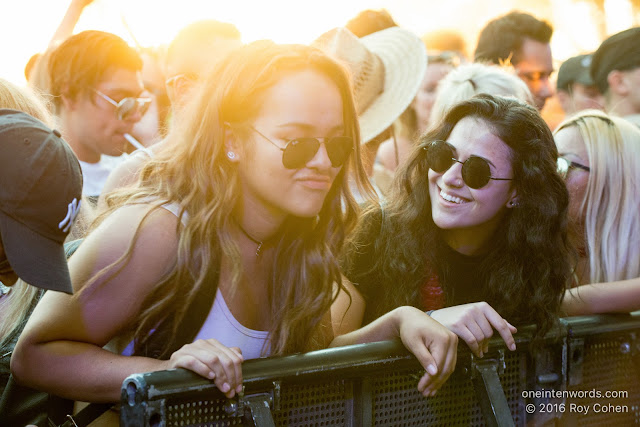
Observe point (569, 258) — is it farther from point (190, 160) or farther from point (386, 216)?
point (190, 160)

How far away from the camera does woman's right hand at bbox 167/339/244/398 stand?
67.4 inches

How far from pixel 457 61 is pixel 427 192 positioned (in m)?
2.85

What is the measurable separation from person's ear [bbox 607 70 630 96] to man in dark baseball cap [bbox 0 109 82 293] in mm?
4172

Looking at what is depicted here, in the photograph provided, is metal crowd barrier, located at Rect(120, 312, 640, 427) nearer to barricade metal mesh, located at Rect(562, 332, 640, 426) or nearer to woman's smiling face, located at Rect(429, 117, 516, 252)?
barricade metal mesh, located at Rect(562, 332, 640, 426)

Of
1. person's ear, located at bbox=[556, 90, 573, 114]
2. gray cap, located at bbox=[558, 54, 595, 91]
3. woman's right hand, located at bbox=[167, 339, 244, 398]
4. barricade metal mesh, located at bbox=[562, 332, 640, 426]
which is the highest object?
woman's right hand, located at bbox=[167, 339, 244, 398]

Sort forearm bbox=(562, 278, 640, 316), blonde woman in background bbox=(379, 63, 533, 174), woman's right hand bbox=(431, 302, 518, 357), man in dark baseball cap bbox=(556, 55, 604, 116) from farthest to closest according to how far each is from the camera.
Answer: man in dark baseball cap bbox=(556, 55, 604, 116) < blonde woman in background bbox=(379, 63, 533, 174) < forearm bbox=(562, 278, 640, 316) < woman's right hand bbox=(431, 302, 518, 357)

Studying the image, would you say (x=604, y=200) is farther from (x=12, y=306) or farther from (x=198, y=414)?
(x=12, y=306)

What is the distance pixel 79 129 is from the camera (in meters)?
4.31

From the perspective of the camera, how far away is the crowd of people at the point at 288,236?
2.03 metres

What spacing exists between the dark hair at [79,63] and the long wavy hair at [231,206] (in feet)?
5.83

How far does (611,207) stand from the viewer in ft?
11.0

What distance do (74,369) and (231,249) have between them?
0.60 meters

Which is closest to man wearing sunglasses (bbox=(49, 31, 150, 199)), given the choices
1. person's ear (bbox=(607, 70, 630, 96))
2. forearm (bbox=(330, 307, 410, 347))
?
forearm (bbox=(330, 307, 410, 347))

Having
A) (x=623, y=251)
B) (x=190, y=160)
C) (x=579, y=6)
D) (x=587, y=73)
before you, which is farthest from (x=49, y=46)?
(x=579, y=6)
